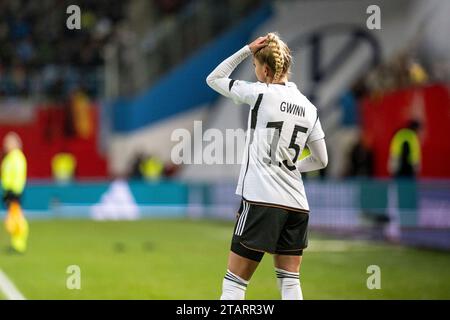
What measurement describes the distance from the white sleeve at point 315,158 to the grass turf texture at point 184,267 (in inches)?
146

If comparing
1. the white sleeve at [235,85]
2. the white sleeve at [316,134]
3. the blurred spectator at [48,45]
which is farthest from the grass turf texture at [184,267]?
the blurred spectator at [48,45]

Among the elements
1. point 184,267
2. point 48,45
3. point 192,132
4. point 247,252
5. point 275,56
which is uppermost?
point 48,45

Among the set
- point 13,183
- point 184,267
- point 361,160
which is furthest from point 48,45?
point 184,267

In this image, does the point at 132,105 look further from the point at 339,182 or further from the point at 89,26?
the point at 339,182

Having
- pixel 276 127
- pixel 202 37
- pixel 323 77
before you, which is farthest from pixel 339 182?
pixel 276 127

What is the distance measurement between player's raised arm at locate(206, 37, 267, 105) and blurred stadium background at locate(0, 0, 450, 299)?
162 inches

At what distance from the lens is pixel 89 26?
113 ft

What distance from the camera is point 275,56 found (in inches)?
239

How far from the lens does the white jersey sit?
6062 mm

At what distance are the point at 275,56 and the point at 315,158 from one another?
767 millimetres

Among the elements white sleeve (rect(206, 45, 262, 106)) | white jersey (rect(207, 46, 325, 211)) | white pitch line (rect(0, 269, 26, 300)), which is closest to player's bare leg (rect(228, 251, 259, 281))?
white jersey (rect(207, 46, 325, 211))

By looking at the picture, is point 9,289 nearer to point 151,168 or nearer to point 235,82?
point 235,82

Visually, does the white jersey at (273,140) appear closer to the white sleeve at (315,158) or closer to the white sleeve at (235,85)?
the white sleeve at (235,85)

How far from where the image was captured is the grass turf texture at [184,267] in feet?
34.2
